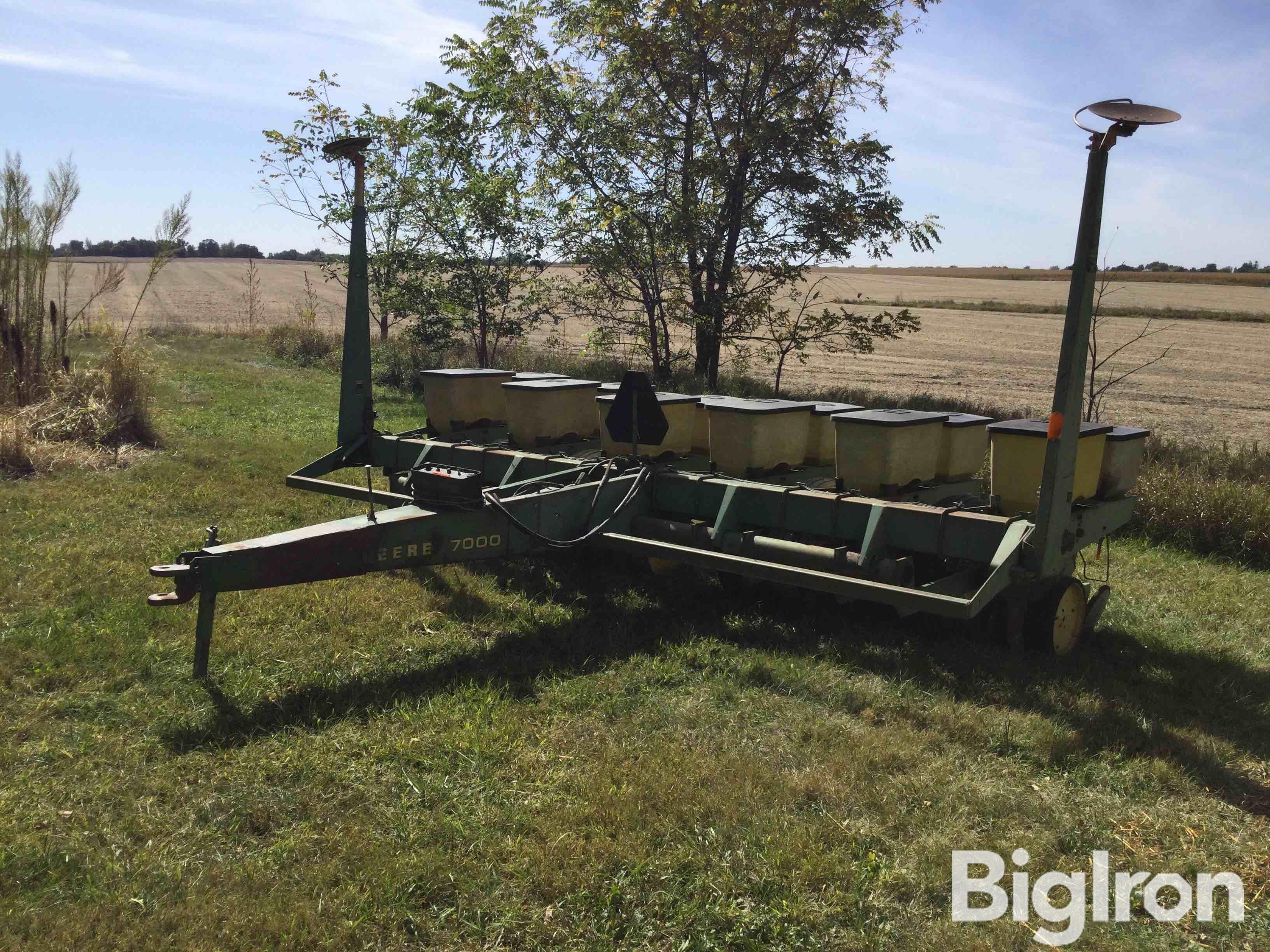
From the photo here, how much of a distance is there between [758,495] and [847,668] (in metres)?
1.10

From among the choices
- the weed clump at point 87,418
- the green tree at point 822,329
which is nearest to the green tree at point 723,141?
the green tree at point 822,329

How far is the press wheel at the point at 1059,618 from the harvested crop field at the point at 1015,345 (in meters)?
10.5

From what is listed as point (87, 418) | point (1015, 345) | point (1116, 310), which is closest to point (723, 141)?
point (87, 418)

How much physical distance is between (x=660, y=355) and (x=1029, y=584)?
472 inches

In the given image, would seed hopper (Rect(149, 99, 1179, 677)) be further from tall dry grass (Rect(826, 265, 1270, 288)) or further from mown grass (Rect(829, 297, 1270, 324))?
tall dry grass (Rect(826, 265, 1270, 288))

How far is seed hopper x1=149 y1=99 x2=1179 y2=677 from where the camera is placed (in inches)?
173

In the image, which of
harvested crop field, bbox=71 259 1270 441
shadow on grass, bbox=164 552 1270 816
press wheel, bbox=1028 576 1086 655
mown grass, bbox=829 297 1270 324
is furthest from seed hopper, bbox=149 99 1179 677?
mown grass, bbox=829 297 1270 324

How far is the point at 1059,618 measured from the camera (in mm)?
5152

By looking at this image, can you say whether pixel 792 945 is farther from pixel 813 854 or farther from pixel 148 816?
pixel 148 816

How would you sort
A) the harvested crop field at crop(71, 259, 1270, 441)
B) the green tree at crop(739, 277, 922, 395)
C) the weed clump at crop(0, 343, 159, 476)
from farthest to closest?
the harvested crop field at crop(71, 259, 1270, 441) → the green tree at crop(739, 277, 922, 395) → the weed clump at crop(0, 343, 159, 476)

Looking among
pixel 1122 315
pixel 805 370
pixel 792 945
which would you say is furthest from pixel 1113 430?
pixel 1122 315

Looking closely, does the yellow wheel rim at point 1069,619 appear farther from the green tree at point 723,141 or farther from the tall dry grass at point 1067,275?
the tall dry grass at point 1067,275

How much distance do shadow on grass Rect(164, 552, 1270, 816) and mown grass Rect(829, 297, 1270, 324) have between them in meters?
26.6

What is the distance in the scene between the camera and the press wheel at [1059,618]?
5.07m
